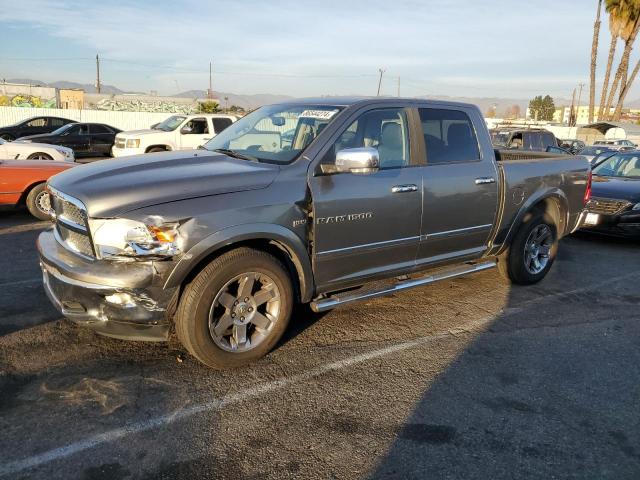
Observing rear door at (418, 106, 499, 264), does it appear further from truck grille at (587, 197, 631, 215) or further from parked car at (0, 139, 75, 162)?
parked car at (0, 139, 75, 162)

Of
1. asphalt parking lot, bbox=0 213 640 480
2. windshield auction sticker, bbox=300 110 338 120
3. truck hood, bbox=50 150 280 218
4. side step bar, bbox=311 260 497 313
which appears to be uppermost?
windshield auction sticker, bbox=300 110 338 120

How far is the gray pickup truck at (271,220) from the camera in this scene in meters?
3.34

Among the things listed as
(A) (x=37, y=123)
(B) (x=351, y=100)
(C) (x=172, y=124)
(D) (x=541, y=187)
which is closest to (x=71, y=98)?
(A) (x=37, y=123)

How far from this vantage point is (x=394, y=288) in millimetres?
4449

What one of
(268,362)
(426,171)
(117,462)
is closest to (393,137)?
(426,171)

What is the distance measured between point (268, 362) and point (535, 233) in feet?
11.5

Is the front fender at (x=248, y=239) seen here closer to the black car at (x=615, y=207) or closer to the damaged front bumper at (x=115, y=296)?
the damaged front bumper at (x=115, y=296)

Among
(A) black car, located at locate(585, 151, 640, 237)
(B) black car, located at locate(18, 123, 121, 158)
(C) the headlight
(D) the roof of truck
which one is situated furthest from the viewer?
(B) black car, located at locate(18, 123, 121, 158)

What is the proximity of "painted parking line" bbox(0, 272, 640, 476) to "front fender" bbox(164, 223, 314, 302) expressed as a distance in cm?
59

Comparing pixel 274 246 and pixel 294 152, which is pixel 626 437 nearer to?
pixel 274 246

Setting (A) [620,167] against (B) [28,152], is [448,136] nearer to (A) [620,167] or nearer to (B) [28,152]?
(A) [620,167]

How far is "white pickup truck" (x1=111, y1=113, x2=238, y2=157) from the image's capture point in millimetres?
15758

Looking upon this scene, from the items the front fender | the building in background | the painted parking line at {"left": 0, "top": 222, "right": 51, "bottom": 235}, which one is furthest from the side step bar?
the building in background

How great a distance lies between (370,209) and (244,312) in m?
1.25
